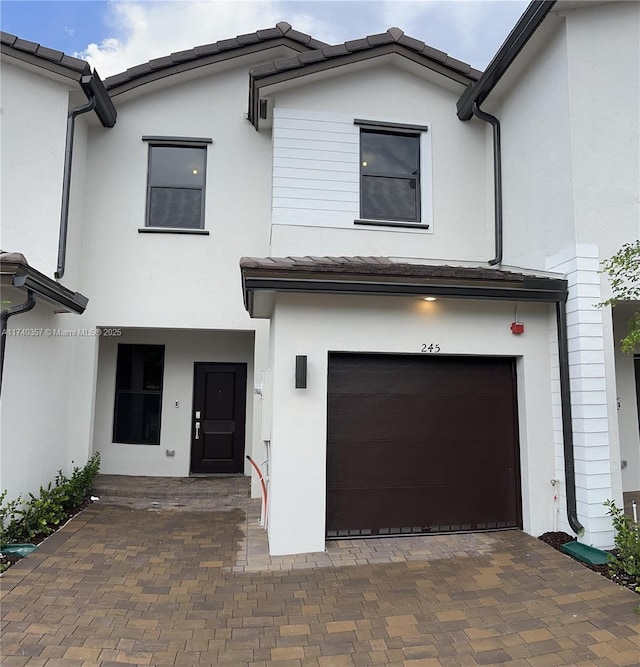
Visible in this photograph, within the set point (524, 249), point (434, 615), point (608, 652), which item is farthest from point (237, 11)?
point (608, 652)

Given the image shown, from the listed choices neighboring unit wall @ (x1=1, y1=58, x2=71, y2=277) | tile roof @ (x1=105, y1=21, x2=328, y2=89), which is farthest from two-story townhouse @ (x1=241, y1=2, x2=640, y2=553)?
tile roof @ (x1=105, y1=21, x2=328, y2=89)

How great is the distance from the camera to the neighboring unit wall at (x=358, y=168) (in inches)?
294

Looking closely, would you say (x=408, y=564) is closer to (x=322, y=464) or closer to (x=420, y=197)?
(x=322, y=464)

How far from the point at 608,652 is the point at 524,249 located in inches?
200

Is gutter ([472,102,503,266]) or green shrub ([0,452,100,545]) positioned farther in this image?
gutter ([472,102,503,266])

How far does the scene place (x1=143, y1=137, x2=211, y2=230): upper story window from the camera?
8320mm

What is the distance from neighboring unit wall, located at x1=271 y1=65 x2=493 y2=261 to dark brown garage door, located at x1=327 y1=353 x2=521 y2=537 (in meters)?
2.54

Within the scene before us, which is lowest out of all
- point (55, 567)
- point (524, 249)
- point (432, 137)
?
point (55, 567)

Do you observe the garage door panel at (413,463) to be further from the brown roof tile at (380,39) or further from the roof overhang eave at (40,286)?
the brown roof tile at (380,39)

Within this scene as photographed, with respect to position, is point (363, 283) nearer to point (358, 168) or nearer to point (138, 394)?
point (358, 168)

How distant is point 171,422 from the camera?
29.5 ft

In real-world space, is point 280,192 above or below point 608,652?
above

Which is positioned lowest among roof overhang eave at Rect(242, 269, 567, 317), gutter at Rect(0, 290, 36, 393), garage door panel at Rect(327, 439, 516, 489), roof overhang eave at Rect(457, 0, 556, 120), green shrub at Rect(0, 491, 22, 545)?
green shrub at Rect(0, 491, 22, 545)

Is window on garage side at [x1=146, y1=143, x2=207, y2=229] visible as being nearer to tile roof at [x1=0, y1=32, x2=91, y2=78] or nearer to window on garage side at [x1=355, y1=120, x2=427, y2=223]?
tile roof at [x1=0, y1=32, x2=91, y2=78]
